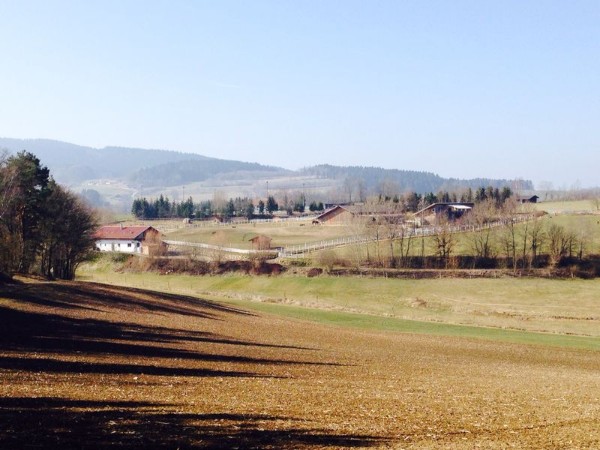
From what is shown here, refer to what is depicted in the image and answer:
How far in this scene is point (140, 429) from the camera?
51.8ft

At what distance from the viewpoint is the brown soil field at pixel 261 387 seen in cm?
1628

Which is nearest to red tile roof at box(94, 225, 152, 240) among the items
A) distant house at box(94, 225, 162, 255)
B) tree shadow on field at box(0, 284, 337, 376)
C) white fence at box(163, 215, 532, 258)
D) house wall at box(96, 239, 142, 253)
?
distant house at box(94, 225, 162, 255)

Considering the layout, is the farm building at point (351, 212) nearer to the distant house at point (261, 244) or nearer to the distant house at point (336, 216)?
the distant house at point (336, 216)

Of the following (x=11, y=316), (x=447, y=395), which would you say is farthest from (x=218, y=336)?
(x=447, y=395)

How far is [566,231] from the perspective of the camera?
106m

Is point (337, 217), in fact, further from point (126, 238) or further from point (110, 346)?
point (110, 346)

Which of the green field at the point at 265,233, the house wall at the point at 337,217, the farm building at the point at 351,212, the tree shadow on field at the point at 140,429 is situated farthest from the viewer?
the house wall at the point at 337,217

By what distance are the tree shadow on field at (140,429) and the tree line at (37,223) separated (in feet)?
154

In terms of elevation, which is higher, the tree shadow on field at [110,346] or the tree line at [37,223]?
the tree line at [37,223]

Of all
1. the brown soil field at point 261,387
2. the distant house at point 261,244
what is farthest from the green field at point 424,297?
the brown soil field at point 261,387

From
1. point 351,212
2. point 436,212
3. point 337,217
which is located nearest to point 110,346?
point 436,212

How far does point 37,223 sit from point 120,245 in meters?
65.4

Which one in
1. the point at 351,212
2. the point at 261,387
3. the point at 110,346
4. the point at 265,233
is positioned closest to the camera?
the point at 261,387

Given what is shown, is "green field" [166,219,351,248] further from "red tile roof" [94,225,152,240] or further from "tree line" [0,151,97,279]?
"tree line" [0,151,97,279]
